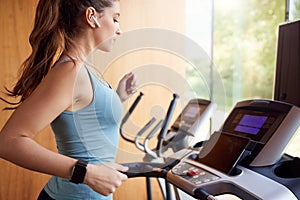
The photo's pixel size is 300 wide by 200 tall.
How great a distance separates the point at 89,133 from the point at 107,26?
384 millimetres

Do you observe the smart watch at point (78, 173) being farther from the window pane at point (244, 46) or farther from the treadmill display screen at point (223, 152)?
the window pane at point (244, 46)

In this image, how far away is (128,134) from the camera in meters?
2.75

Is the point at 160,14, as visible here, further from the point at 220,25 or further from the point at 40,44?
the point at 40,44

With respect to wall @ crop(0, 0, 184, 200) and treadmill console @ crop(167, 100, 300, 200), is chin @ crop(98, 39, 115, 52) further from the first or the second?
wall @ crop(0, 0, 184, 200)

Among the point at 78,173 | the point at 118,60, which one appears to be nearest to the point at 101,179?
the point at 78,173

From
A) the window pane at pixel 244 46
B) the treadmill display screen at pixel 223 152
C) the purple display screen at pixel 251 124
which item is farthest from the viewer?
the window pane at pixel 244 46

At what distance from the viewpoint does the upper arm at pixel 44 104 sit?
3.14ft

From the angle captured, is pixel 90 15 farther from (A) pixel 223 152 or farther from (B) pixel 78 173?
(A) pixel 223 152

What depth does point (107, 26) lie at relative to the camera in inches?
46.6

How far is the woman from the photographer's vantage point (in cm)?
96

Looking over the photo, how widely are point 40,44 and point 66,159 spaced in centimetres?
42

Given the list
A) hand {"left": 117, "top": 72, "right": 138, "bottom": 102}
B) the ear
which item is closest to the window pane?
hand {"left": 117, "top": 72, "right": 138, "bottom": 102}

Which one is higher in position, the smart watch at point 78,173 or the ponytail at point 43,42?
the ponytail at point 43,42

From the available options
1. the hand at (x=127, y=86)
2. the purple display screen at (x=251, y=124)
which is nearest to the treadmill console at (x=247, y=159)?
the purple display screen at (x=251, y=124)
